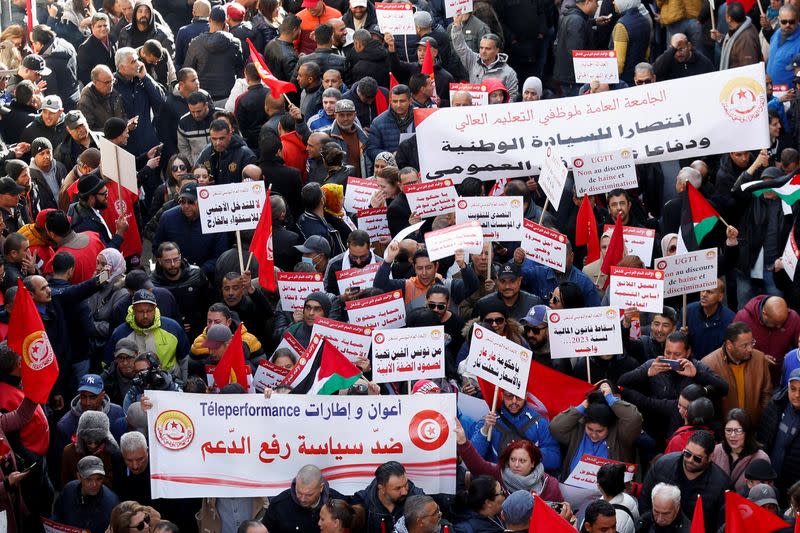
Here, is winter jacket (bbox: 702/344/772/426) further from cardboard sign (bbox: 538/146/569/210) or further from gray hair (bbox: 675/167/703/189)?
gray hair (bbox: 675/167/703/189)

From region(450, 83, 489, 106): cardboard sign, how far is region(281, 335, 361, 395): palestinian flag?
5.71m

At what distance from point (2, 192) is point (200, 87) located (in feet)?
14.6

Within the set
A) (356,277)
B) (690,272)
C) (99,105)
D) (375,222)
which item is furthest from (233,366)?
(99,105)

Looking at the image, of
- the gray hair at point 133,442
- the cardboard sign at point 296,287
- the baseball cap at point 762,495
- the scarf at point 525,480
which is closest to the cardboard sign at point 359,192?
the cardboard sign at point 296,287

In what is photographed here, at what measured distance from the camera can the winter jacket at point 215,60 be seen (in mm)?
18344

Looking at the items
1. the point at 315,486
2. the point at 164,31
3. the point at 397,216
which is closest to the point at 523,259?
the point at 397,216

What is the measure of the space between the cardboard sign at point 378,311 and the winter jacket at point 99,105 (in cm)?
501

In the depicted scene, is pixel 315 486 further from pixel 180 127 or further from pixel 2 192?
pixel 180 127

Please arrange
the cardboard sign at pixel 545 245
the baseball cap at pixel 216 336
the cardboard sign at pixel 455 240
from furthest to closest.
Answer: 1. the cardboard sign at pixel 545 245
2. the cardboard sign at pixel 455 240
3. the baseball cap at pixel 216 336

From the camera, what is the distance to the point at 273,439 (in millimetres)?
11492

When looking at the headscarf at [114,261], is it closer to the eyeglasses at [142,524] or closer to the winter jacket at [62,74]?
the eyeglasses at [142,524]

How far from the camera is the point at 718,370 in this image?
12414 mm

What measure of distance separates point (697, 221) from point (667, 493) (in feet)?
13.8

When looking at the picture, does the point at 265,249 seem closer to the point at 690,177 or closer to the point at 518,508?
the point at 690,177
